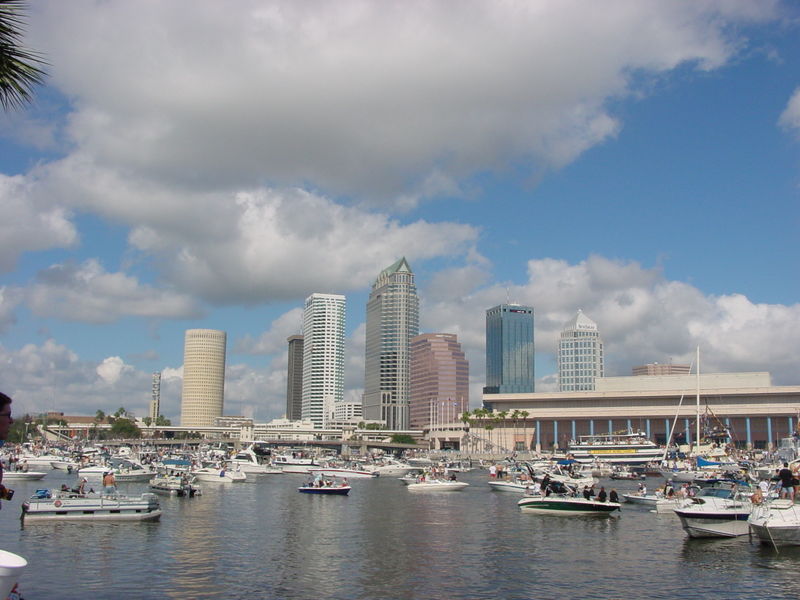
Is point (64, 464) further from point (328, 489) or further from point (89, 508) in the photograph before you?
point (89, 508)

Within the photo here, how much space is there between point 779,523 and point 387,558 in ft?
70.1

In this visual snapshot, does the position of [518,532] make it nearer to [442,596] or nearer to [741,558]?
[741,558]

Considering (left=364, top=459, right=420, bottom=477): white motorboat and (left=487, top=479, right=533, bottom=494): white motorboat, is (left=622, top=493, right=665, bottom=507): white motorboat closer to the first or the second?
(left=487, top=479, right=533, bottom=494): white motorboat

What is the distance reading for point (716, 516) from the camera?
4556cm

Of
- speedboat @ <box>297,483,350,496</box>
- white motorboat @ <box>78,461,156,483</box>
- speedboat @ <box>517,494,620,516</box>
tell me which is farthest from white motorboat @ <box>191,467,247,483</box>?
speedboat @ <box>517,494,620,516</box>

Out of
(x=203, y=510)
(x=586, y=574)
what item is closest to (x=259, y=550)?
(x=586, y=574)

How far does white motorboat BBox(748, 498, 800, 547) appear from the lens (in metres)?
40.2

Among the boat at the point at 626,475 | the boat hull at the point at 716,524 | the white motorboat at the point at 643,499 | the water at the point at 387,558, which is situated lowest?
the boat at the point at 626,475

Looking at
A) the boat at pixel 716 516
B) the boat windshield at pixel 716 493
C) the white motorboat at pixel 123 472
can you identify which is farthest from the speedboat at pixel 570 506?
the white motorboat at pixel 123 472

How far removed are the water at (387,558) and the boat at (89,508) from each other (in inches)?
51.8

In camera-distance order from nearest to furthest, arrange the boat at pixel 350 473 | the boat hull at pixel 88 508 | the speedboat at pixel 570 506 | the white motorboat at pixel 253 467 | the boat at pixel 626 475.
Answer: the boat hull at pixel 88 508, the speedboat at pixel 570 506, the boat at pixel 350 473, the boat at pixel 626 475, the white motorboat at pixel 253 467

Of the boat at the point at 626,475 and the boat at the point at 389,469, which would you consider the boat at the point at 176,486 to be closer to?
the boat at the point at 389,469

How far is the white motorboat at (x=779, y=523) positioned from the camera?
40.2 metres

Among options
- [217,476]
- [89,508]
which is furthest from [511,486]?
[89,508]
